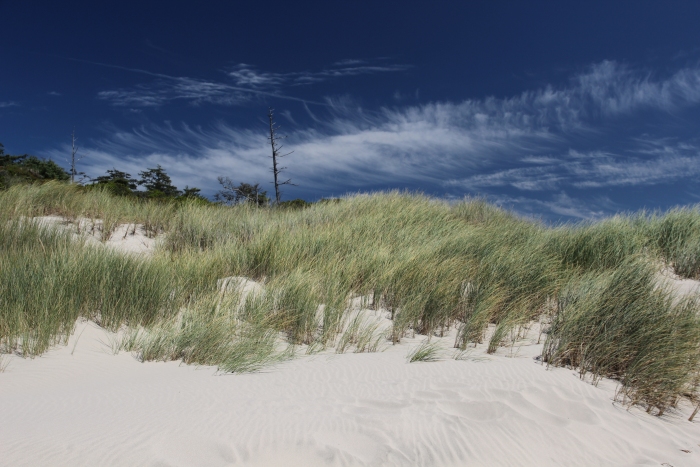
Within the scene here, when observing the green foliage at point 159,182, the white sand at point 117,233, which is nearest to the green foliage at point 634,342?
the white sand at point 117,233

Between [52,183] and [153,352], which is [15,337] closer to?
[153,352]

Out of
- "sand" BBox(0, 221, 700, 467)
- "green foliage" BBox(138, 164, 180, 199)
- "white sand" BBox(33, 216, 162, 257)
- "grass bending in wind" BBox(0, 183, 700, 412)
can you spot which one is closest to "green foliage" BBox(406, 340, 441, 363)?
"sand" BBox(0, 221, 700, 467)

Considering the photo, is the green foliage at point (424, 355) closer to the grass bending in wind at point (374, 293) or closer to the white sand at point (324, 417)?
the white sand at point (324, 417)

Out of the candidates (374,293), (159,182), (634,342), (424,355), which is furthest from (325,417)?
(159,182)

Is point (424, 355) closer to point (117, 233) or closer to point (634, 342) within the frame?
point (634, 342)

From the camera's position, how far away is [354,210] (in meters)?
12.4

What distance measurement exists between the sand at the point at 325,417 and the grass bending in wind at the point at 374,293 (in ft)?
1.22

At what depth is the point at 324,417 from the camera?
2605mm

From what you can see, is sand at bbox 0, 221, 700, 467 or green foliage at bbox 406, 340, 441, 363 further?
green foliage at bbox 406, 340, 441, 363

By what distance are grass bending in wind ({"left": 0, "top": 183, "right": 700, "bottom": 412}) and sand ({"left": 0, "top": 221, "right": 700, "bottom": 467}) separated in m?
0.37

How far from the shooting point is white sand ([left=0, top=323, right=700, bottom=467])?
2.18m

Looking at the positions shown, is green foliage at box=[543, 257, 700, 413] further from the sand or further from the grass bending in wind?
the sand

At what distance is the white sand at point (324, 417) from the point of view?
218cm

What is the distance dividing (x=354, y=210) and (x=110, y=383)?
31.1 ft
